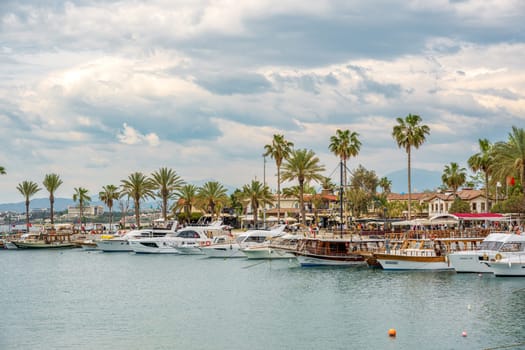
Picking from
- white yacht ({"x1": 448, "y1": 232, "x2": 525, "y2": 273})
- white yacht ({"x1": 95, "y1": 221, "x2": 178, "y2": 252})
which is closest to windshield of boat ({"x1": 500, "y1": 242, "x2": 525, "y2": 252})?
white yacht ({"x1": 448, "y1": 232, "x2": 525, "y2": 273})

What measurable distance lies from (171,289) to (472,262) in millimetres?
25665

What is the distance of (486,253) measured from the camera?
6103 centimetres

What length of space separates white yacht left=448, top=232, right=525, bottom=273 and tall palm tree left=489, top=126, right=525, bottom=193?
21.6 metres

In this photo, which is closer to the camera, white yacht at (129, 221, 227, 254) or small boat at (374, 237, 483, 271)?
small boat at (374, 237, 483, 271)

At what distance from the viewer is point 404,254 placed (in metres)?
66.6

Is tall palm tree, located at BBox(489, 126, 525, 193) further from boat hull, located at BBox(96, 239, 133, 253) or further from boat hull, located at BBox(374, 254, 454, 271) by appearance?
boat hull, located at BBox(96, 239, 133, 253)

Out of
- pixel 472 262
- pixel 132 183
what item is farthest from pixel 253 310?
pixel 132 183

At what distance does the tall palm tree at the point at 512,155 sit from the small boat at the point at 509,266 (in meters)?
24.1

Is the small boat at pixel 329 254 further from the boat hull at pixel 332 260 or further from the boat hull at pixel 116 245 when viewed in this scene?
the boat hull at pixel 116 245

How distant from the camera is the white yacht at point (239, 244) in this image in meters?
86.7

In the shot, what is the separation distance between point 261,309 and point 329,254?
25.6m

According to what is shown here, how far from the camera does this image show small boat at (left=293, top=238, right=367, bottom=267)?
236ft

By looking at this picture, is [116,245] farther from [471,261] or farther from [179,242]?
[471,261]

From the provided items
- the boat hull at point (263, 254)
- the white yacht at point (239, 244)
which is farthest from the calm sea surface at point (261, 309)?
the white yacht at point (239, 244)
